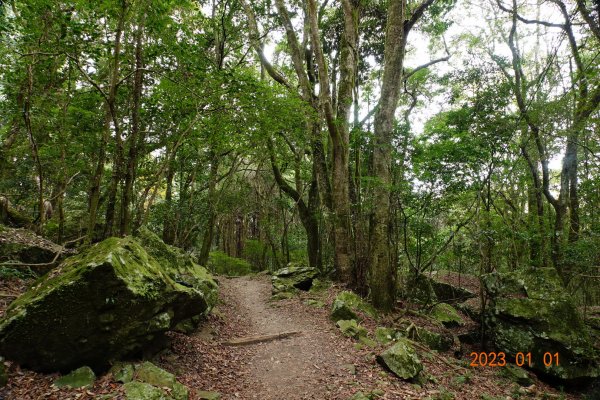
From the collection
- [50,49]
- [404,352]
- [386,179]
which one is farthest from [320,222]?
[50,49]

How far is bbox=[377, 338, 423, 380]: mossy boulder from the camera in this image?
5449mm

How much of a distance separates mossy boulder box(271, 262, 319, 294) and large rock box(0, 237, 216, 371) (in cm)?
619

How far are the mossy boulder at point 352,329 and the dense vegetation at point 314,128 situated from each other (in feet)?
5.39

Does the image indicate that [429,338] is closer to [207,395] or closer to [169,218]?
[207,395]

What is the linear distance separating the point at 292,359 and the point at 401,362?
1.90 m

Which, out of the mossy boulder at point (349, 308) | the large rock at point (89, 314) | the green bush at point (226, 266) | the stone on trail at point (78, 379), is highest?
the large rock at point (89, 314)

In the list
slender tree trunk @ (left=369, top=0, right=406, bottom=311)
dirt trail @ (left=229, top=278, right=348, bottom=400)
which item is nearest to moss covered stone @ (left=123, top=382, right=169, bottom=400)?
dirt trail @ (left=229, top=278, right=348, bottom=400)

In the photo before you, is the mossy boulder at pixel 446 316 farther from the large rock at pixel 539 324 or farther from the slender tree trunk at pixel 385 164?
the slender tree trunk at pixel 385 164

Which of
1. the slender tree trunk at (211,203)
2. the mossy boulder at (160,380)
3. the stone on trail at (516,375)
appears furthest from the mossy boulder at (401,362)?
the slender tree trunk at (211,203)

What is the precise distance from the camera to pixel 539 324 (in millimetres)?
7758

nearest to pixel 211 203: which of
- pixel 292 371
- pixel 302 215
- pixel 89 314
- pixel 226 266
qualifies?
pixel 302 215

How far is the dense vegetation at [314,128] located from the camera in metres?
6.65

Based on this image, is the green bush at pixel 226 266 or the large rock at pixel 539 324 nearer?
the large rock at pixel 539 324

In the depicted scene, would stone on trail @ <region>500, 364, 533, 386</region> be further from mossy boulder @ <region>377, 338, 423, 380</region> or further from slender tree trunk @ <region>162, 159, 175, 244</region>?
slender tree trunk @ <region>162, 159, 175, 244</region>
